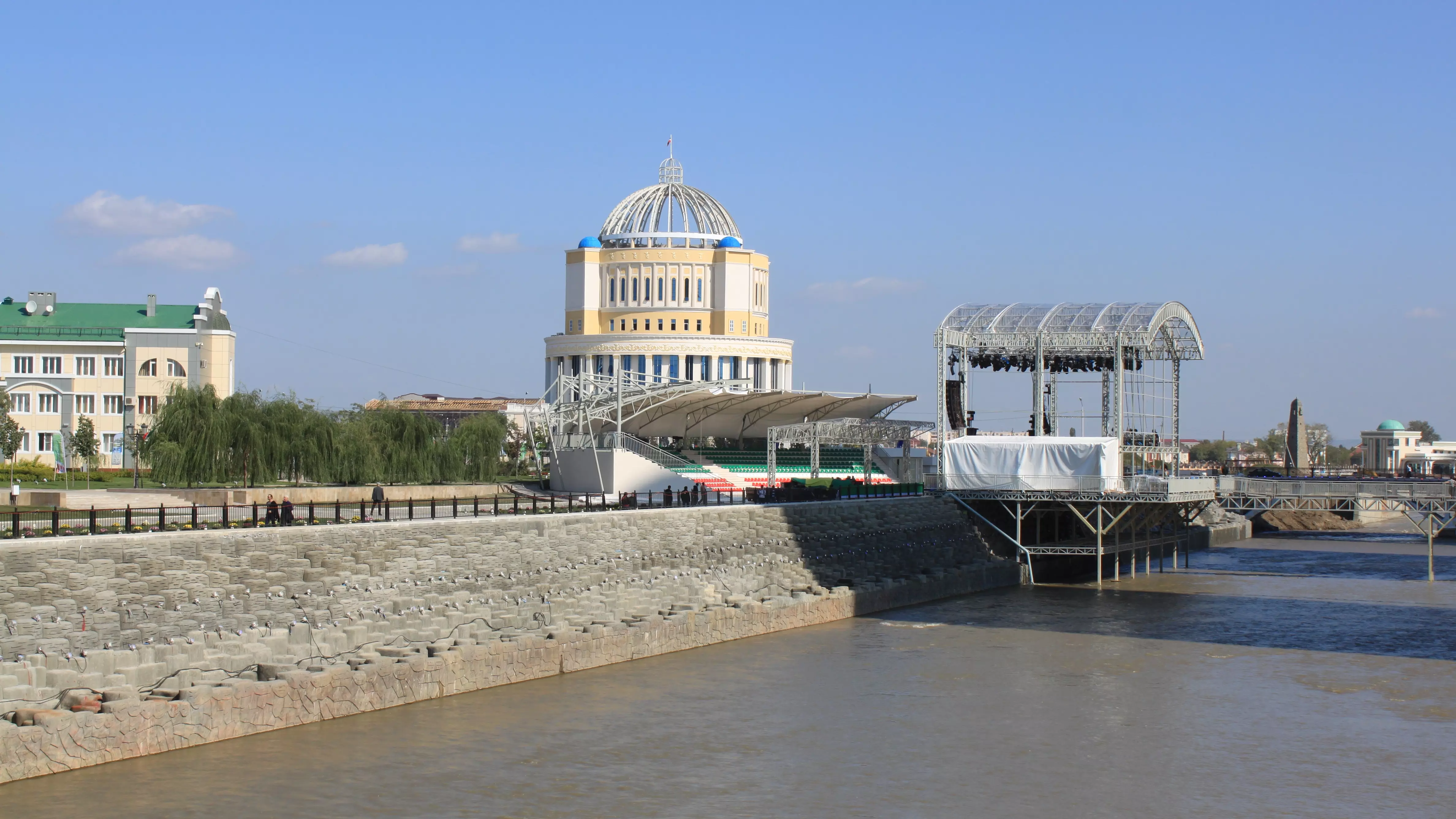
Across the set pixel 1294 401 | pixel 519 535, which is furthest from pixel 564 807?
pixel 1294 401

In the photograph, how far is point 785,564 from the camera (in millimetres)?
45219

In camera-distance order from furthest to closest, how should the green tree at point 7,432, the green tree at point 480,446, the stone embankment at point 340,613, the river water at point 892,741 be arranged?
the green tree at point 480,446
the green tree at point 7,432
the stone embankment at point 340,613
the river water at point 892,741

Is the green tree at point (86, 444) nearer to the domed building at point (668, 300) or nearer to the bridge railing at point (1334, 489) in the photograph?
the domed building at point (668, 300)

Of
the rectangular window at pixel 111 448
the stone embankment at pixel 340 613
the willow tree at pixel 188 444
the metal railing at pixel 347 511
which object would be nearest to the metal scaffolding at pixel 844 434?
the metal railing at pixel 347 511

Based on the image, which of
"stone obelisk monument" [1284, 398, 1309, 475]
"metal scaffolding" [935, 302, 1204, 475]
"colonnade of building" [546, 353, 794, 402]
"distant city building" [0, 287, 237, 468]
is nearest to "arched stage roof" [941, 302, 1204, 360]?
"metal scaffolding" [935, 302, 1204, 475]

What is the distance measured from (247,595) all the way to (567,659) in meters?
6.64

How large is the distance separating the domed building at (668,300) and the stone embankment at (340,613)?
164ft

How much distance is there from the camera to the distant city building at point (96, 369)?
82.0m

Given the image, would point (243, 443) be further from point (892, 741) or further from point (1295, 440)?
point (1295, 440)

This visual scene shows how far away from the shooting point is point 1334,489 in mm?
59906

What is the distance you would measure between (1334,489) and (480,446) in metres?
41.5

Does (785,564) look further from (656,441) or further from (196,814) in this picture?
(656,441)

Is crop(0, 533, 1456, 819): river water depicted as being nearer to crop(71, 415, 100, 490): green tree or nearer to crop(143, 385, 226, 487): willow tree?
crop(143, 385, 226, 487): willow tree

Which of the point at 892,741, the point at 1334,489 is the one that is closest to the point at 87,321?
the point at 1334,489
